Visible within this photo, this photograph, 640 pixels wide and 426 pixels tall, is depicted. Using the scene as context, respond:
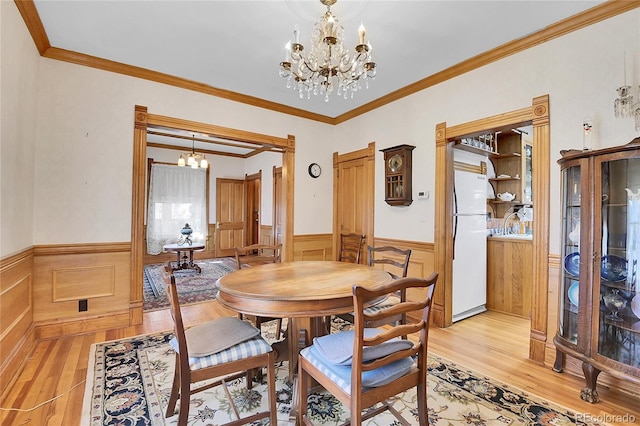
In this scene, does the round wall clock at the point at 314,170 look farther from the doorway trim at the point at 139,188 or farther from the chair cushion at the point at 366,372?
the chair cushion at the point at 366,372

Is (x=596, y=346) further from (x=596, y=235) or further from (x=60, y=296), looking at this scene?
(x=60, y=296)

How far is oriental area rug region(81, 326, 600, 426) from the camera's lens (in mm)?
1751

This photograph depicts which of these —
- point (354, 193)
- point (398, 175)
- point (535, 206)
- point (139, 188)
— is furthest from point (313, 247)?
point (535, 206)

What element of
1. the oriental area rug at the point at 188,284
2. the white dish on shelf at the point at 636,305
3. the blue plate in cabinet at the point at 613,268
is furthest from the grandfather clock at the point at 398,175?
the oriental area rug at the point at 188,284

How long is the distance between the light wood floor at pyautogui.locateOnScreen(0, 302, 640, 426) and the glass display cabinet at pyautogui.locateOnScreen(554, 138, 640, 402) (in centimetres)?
20

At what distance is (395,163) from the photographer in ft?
12.0

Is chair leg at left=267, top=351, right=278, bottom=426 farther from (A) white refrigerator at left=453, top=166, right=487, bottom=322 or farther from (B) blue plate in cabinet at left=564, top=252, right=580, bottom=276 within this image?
(A) white refrigerator at left=453, top=166, right=487, bottom=322

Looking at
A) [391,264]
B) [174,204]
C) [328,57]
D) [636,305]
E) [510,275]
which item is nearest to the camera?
[636,305]

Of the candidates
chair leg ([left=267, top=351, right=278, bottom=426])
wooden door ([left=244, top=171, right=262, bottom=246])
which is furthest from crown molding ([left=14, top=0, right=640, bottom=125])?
wooden door ([left=244, top=171, right=262, bottom=246])

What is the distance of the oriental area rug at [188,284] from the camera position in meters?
4.11

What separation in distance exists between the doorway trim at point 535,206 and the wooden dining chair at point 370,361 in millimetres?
1719

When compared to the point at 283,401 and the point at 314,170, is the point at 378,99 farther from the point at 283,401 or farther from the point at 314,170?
the point at 283,401

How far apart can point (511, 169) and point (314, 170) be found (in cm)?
302

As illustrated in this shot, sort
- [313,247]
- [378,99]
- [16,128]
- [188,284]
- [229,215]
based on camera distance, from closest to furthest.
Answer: [16,128], [378,99], [313,247], [188,284], [229,215]
